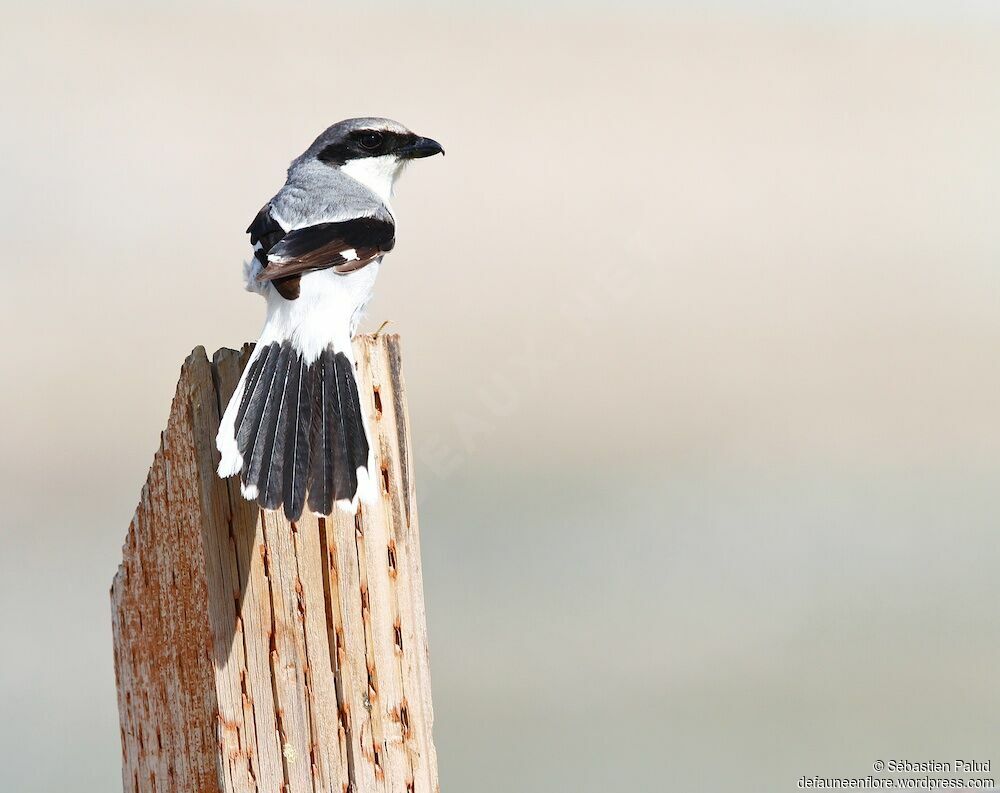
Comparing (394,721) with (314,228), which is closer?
(394,721)

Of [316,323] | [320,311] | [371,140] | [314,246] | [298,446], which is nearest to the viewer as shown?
[298,446]

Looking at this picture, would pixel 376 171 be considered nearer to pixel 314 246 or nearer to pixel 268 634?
pixel 314 246

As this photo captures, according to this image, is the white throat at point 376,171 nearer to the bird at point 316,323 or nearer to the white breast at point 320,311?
the bird at point 316,323

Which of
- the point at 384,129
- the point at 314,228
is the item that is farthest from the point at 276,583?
the point at 384,129

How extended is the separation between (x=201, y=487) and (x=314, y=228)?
1.29m

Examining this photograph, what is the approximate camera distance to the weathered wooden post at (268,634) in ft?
7.37

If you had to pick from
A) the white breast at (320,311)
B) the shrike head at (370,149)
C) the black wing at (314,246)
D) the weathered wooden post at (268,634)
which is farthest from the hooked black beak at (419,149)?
the weathered wooden post at (268,634)

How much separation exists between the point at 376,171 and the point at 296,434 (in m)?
2.14

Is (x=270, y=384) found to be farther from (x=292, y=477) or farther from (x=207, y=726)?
(x=207, y=726)

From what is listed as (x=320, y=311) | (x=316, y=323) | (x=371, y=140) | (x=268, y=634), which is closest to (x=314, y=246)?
(x=320, y=311)

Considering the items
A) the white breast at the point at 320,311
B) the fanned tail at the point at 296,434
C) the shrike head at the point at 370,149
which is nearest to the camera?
the fanned tail at the point at 296,434

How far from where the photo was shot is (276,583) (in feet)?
7.44

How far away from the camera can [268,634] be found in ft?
7.39

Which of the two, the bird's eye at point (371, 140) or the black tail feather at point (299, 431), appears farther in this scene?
the bird's eye at point (371, 140)
